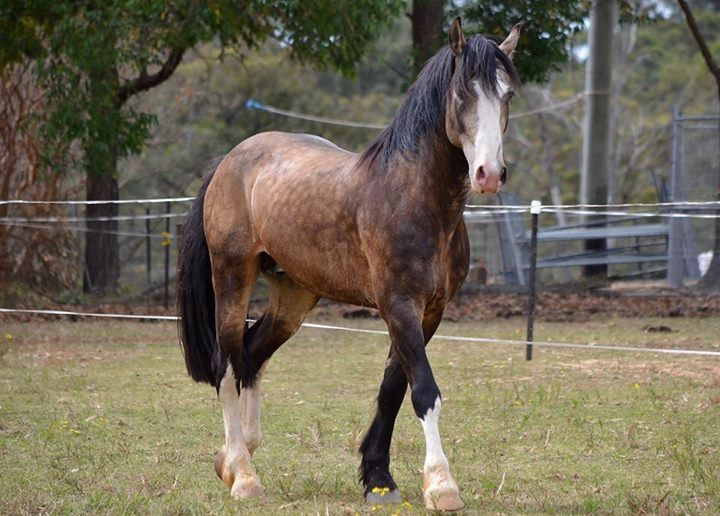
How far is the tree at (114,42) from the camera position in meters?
13.9

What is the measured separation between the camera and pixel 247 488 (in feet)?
18.1

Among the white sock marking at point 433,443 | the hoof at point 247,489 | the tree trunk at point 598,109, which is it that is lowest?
the hoof at point 247,489

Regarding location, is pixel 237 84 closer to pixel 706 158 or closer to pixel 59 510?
pixel 706 158

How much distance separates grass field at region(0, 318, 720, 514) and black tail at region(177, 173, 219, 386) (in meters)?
0.59

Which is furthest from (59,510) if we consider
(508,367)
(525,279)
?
(525,279)

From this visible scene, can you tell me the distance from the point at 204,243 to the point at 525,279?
1126 cm

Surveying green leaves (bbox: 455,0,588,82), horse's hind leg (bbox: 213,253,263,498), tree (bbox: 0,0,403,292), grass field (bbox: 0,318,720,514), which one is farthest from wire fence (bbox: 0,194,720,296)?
horse's hind leg (bbox: 213,253,263,498)

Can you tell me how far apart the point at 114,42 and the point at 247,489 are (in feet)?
31.1

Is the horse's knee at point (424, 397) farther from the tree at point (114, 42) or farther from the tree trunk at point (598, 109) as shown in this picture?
the tree trunk at point (598, 109)

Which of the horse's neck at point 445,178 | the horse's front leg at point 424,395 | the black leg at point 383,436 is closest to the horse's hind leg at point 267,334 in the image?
the black leg at point 383,436

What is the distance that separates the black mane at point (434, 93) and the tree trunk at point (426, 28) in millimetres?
10316

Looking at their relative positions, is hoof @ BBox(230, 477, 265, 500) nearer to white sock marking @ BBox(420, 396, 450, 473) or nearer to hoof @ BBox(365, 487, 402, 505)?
hoof @ BBox(365, 487, 402, 505)

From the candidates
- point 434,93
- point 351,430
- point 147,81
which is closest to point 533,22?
point 147,81

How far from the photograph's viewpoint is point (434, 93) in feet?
16.8
